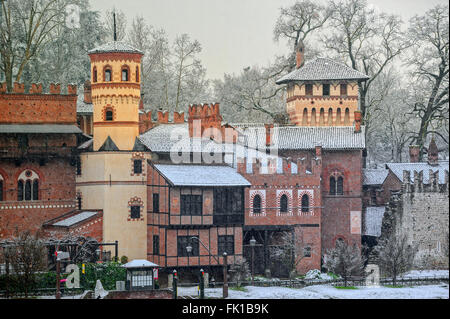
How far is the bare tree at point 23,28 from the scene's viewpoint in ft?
187

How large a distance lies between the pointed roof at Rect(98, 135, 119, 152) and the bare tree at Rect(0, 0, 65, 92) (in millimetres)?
8947

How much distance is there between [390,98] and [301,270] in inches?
907

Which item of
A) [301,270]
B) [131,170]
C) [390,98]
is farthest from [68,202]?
[390,98]

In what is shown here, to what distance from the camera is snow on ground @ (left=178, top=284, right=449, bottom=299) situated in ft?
143


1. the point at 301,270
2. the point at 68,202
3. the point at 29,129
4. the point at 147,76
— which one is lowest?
the point at 301,270

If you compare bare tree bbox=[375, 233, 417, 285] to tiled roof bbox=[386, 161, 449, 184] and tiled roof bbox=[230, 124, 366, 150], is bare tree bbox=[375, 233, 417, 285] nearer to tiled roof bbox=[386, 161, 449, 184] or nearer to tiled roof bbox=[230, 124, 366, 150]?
tiled roof bbox=[386, 161, 449, 184]

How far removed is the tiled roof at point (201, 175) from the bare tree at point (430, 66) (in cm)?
1261

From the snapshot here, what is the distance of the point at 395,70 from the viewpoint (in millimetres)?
71375

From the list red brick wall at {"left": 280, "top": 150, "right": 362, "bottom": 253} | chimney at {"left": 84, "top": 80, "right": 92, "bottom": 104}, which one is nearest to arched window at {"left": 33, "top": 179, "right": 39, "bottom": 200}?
chimney at {"left": 84, "top": 80, "right": 92, "bottom": 104}

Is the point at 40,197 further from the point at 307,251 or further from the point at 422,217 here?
the point at 422,217

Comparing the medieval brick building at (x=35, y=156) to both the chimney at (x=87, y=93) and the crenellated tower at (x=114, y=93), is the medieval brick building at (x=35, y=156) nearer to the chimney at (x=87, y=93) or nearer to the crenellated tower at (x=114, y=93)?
the crenellated tower at (x=114, y=93)

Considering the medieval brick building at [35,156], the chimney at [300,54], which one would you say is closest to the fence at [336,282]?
the medieval brick building at [35,156]
